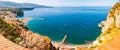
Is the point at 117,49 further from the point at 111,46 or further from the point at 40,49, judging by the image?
the point at 40,49

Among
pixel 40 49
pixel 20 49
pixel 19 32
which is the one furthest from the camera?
pixel 19 32

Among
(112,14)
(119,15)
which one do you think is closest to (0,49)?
(119,15)

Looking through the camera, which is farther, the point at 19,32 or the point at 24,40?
the point at 19,32

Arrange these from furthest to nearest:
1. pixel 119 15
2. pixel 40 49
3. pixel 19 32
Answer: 1. pixel 119 15
2. pixel 19 32
3. pixel 40 49

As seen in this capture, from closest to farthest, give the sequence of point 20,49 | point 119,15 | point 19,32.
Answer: point 20,49 < point 19,32 < point 119,15

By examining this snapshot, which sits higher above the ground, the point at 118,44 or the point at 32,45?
the point at 118,44

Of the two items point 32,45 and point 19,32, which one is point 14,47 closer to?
point 32,45

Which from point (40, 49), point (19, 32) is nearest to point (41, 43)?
point (40, 49)

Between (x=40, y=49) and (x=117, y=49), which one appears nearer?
(x=117, y=49)

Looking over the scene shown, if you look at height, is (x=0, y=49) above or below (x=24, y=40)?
above
